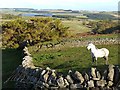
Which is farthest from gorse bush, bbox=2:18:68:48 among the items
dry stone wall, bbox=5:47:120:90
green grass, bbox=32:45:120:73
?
dry stone wall, bbox=5:47:120:90

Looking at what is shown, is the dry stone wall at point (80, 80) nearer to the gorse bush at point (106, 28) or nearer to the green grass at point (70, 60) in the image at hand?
the green grass at point (70, 60)

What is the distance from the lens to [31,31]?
5303 centimetres

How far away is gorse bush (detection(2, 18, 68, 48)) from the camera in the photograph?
52.1 m

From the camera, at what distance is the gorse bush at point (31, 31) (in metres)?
52.1

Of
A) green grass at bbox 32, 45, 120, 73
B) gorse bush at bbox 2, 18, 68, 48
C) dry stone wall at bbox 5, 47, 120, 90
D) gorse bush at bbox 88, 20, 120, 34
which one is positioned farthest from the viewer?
gorse bush at bbox 88, 20, 120, 34

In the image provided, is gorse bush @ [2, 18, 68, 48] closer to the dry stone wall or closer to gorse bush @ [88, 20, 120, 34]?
gorse bush @ [88, 20, 120, 34]

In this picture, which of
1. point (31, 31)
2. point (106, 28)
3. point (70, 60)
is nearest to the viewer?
point (70, 60)

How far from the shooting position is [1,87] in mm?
24516

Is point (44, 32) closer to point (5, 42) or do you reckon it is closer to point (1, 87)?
point (5, 42)

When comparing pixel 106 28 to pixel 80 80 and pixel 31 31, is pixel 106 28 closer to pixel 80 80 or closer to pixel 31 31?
pixel 31 31

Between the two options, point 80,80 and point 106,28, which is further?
point 106,28

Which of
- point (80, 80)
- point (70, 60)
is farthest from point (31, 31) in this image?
point (80, 80)

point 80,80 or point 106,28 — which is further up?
point 106,28

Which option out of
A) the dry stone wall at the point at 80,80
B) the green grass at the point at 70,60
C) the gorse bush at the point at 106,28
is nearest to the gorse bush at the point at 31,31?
the gorse bush at the point at 106,28
